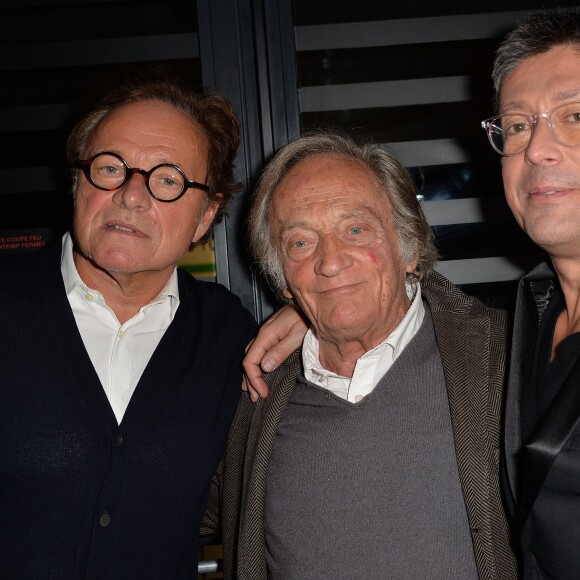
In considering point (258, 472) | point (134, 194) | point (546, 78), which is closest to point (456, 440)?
point (258, 472)

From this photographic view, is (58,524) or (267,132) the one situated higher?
(267,132)

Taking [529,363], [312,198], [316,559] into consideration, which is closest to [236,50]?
[312,198]

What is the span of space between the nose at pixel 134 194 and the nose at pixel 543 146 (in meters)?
1.02

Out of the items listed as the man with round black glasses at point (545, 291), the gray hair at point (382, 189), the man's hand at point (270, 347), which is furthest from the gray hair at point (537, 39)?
the man's hand at point (270, 347)

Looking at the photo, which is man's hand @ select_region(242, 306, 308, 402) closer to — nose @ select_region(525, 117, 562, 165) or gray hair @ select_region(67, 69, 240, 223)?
gray hair @ select_region(67, 69, 240, 223)

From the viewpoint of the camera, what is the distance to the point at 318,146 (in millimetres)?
1999

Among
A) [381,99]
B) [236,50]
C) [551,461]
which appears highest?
[236,50]

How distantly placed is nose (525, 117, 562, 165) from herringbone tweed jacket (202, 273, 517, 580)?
1.60 ft

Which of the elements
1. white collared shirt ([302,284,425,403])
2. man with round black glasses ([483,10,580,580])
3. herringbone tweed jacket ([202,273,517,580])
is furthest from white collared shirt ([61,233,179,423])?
man with round black glasses ([483,10,580,580])

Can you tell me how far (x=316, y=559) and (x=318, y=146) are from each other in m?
1.19

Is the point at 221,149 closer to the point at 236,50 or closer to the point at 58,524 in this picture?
A: the point at 236,50

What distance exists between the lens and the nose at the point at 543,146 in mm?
1417

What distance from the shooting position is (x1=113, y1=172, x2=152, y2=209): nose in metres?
1.78

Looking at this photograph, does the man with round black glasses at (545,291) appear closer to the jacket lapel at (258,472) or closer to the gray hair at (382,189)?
the gray hair at (382,189)
